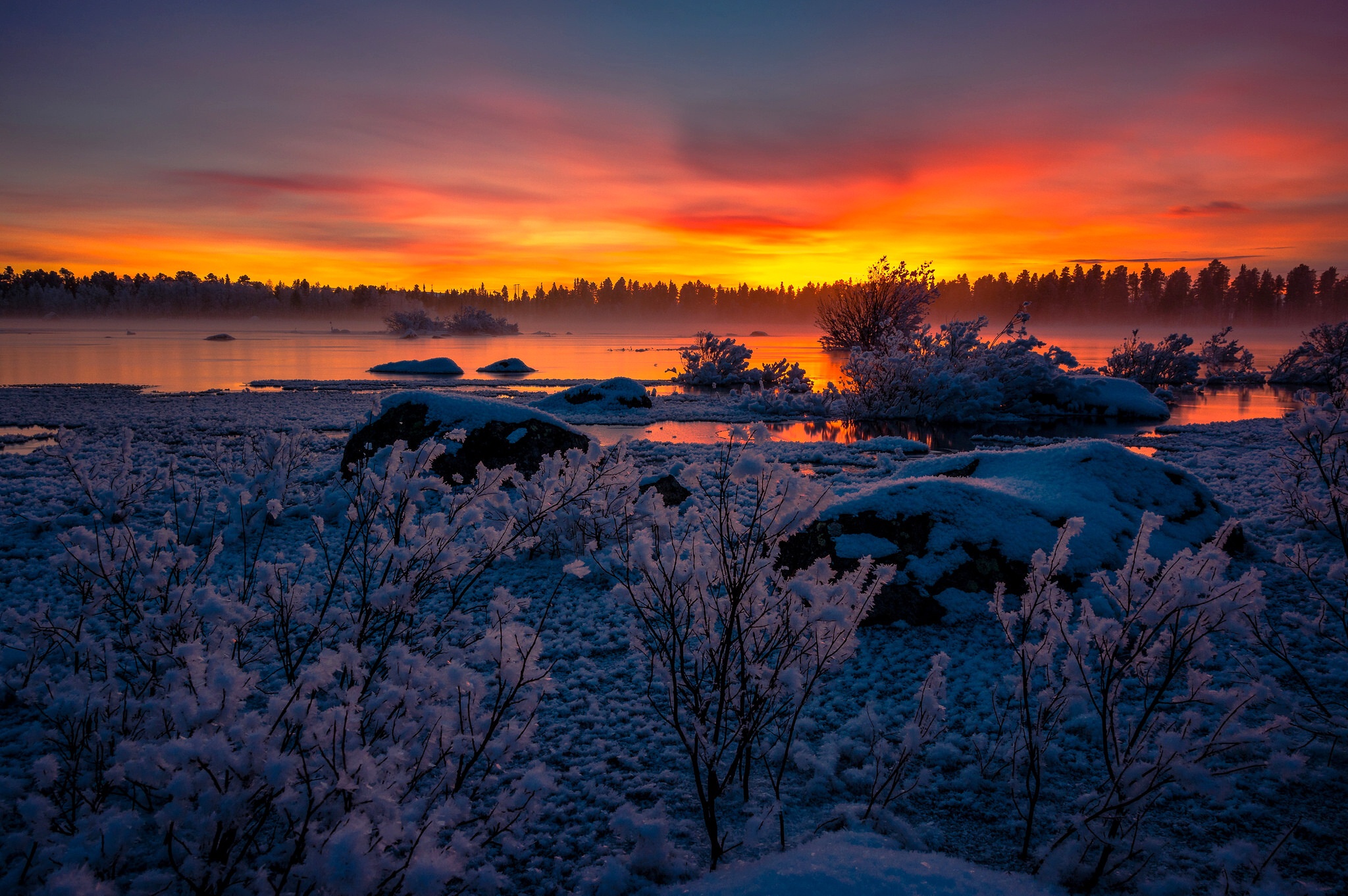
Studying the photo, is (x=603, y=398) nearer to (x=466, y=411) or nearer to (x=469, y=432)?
(x=466, y=411)

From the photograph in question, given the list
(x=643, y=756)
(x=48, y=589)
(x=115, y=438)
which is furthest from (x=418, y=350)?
(x=643, y=756)

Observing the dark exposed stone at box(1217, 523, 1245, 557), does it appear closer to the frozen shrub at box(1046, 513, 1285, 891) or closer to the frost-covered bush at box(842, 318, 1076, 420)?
the frozen shrub at box(1046, 513, 1285, 891)

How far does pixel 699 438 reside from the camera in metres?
12.2

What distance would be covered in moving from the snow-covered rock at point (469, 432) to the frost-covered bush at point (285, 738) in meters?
3.81

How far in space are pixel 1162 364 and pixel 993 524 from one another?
2629cm

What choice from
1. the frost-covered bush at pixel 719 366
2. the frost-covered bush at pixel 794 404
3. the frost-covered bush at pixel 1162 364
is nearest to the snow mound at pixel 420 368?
the frost-covered bush at pixel 719 366

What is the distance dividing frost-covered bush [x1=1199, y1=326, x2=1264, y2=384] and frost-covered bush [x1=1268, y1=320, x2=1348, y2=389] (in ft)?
3.45

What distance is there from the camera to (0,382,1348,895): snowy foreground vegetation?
71.0 inches

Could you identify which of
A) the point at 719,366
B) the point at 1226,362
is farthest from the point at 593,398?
the point at 1226,362

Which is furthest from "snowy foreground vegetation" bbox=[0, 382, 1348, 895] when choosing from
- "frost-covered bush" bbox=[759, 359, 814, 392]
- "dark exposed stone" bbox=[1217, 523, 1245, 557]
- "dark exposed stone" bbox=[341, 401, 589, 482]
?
"frost-covered bush" bbox=[759, 359, 814, 392]

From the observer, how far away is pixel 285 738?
1.89 m

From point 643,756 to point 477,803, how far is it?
2.51 feet

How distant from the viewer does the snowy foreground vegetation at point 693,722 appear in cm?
180

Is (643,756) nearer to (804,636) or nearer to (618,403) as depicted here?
(804,636)
